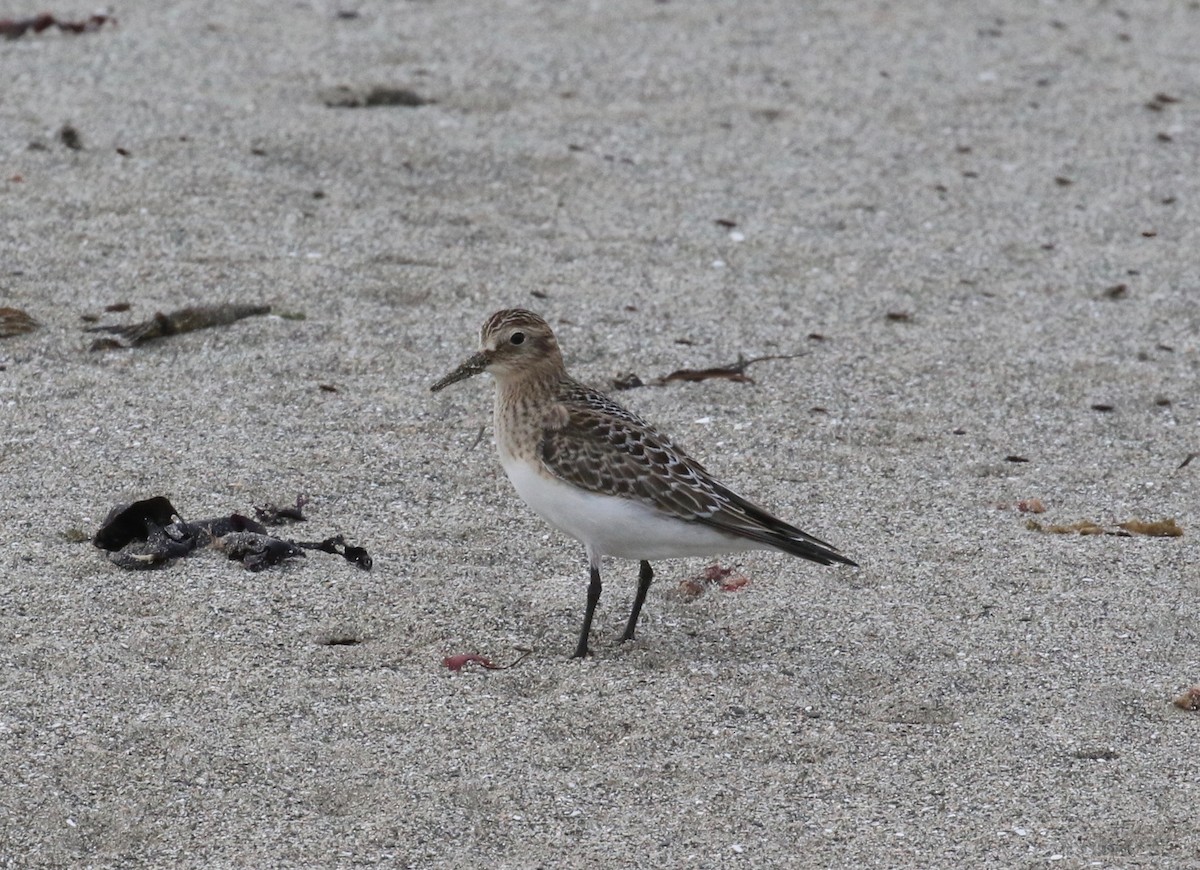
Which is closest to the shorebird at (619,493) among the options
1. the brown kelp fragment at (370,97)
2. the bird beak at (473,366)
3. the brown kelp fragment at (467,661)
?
the bird beak at (473,366)

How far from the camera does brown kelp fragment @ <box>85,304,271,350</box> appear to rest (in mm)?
6887

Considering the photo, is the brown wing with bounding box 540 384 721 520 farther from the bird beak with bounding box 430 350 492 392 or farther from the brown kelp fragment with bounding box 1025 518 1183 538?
the brown kelp fragment with bounding box 1025 518 1183 538

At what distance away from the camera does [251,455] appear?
6.09 meters

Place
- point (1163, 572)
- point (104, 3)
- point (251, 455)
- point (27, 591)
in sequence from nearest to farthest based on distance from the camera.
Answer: point (27, 591) < point (1163, 572) < point (251, 455) < point (104, 3)

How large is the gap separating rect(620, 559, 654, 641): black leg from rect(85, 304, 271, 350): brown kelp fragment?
2.80 m

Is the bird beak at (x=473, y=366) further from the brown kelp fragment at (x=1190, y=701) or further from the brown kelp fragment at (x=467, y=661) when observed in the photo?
the brown kelp fragment at (x=1190, y=701)

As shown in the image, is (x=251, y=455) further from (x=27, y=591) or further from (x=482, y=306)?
(x=482, y=306)

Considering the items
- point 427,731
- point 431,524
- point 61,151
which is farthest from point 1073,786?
point 61,151

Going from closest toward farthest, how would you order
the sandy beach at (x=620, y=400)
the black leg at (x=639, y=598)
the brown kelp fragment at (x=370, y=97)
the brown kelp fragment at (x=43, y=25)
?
the sandy beach at (x=620, y=400) → the black leg at (x=639, y=598) → the brown kelp fragment at (x=370, y=97) → the brown kelp fragment at (x=43, y=25)

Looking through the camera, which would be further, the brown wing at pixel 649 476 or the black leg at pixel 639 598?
the black leg at pixel 639 598

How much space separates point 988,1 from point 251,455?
8.24 meters

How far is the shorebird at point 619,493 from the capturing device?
4.90 metres

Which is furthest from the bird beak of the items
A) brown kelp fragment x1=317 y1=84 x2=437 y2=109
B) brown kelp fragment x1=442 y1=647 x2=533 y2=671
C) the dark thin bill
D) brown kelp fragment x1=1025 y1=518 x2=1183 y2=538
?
brown kelp fragment x1=317 y1=84 x2=437 y2=109

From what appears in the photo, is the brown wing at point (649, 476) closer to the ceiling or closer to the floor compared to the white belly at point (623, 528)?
closer to the ceiling
